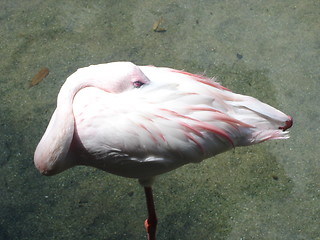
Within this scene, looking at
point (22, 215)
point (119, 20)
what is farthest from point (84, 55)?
point (22, 215)

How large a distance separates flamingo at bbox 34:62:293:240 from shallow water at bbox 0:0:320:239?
1.40 ft

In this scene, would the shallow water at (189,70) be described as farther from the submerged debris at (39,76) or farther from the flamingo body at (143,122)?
the flamingo body at (143,122)

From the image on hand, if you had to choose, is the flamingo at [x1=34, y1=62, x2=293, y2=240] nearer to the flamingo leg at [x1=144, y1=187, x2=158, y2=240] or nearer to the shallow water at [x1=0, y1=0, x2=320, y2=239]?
the flamingo leg at [x1=144, y1=187, x2=158, y2=240]

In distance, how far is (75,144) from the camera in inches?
75.0

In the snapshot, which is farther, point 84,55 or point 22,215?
point 84,55

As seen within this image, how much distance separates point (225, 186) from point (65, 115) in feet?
2.90

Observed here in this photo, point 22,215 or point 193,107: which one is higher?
point 193,107

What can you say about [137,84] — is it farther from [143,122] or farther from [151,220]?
[151,220]

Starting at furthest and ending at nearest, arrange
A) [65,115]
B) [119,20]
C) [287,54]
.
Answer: [119,20] → [287,54] → [65,115]

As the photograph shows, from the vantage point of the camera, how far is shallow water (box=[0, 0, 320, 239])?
233cm

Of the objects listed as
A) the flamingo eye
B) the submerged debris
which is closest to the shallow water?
the submerged debris

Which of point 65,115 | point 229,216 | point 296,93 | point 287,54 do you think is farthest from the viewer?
point 287,54

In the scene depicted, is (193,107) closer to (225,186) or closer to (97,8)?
(225,186)

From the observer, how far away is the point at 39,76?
2.90 meters
